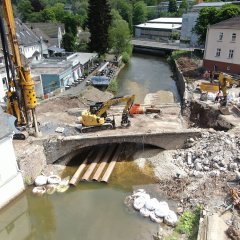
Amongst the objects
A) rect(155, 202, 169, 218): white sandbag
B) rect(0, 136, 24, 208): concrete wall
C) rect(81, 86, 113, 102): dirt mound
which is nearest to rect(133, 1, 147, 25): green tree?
rect(81, 86, 113, 102): dirt mound

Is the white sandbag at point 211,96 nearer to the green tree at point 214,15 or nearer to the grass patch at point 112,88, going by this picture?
the grass patch at point 112,88

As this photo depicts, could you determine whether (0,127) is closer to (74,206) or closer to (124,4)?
(74,206)

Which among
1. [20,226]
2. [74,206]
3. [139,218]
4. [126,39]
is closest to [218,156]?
[139,218]

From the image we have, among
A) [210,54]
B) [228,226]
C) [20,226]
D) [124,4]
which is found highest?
[124,4]

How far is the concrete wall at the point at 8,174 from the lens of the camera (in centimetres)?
1711

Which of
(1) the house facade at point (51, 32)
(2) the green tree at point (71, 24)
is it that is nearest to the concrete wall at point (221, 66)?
(1) the house facade at point (51, 32)

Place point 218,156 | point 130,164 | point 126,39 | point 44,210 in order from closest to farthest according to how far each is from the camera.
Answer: point 44,210 < point 218,156 < point 130,164 < point 126,39

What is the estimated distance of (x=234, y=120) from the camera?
24.9 m

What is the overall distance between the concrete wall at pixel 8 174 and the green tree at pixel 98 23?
3758 cm

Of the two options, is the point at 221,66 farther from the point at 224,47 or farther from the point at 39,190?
the point at 39,190

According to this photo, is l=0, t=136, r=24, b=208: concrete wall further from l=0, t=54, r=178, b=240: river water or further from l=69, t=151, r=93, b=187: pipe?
l=69, t=151, r=93, b=187: pipe

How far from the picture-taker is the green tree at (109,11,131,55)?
55406 millimetres

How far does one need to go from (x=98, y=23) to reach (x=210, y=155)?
37473 mm

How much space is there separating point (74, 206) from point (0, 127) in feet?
22.7
